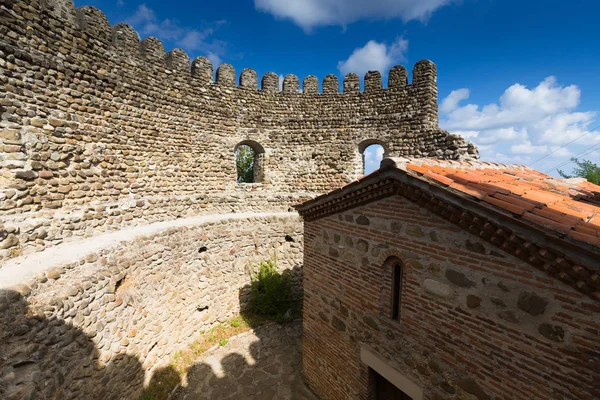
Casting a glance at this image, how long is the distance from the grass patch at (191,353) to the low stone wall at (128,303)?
21cm

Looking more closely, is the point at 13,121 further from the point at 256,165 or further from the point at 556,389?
the point at 556,389

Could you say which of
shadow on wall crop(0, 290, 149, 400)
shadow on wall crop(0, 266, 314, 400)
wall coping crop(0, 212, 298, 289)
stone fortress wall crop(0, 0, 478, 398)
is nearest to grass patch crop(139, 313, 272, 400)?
shadow on wall crop(0, 266, 314, 400)

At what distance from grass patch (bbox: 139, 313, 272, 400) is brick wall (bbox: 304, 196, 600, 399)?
12.5ft

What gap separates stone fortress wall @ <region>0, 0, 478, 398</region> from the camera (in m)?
4.98

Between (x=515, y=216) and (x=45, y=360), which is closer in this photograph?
(x=515, y=216)

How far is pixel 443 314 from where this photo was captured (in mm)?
3557

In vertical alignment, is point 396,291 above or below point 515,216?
below

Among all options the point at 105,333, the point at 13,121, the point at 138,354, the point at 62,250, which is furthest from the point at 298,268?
the point at 13,121

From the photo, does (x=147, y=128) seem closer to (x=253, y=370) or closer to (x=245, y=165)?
(x=253, y=370)

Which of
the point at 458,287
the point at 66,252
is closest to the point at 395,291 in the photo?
the point at 458,287

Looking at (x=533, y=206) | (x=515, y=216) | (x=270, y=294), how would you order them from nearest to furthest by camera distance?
(x=515, y=216)
(x=533, y=206)
(x=270, y=294)


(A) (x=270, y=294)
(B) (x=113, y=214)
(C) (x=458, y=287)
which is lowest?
(A) (x=270, y=294)

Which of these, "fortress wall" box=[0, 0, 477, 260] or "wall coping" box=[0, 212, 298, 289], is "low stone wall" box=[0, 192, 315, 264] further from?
"wall coping" box=[0, 212, 298, 289]

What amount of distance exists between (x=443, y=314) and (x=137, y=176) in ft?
29.3
